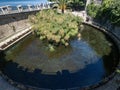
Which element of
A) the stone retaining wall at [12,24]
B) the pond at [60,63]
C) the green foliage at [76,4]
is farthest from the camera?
the green foliage at [76,4]

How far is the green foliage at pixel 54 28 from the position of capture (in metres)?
47.0

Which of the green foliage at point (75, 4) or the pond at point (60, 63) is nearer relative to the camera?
the pond at point (60, 63)

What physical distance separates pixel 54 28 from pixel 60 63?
29.1 feet

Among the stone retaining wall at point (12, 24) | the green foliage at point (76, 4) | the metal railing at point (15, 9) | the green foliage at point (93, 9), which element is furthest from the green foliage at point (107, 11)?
the stone retaining wall at point (12, 24)

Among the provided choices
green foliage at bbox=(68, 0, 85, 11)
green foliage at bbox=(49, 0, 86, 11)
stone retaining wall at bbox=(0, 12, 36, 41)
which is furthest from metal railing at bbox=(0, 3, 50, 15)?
green foliage at bbox=(68, 0, 85, 11)

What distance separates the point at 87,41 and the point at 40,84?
21.3 metres

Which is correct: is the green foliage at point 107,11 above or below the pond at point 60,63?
above

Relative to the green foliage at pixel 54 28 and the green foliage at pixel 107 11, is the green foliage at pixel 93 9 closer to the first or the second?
the green foliage at pixel 107 11

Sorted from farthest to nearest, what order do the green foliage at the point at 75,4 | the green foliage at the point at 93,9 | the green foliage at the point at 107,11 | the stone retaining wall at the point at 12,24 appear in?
the green foliage at the point at 75,4
the green foliage at the point at 93,9
the green foliage at the point at 107,11
the stone retaining wall at the point at 12,24

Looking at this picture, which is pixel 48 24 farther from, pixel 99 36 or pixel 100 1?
pixel 100 1

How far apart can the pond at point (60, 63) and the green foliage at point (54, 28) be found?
192 centimetres

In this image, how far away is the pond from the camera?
36.4m

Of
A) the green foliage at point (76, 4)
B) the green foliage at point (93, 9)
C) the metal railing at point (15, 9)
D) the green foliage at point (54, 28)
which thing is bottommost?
the green foliage at point (76, 4)

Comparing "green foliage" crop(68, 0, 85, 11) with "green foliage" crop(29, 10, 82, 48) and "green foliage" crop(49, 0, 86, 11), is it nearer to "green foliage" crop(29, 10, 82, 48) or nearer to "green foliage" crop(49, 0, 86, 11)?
"green foliage" crop(49, 0, 86, 11)
